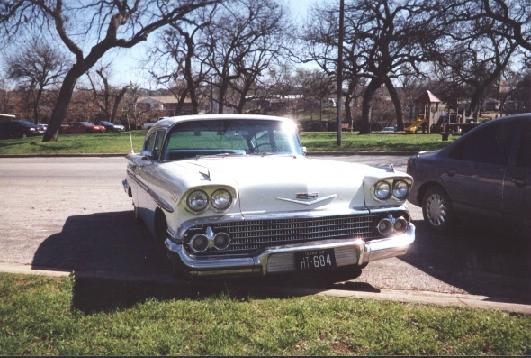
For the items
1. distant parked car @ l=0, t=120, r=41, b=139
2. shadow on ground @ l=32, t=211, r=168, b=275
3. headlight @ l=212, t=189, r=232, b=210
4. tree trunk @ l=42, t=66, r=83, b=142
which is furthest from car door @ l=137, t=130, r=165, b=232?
distant parked car @ l=0, t=120, r=41, b=139

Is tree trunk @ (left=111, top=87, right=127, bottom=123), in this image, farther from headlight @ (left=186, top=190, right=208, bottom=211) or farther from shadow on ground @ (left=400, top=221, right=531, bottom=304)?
headlight @ (left=186, top=190, right=208, bottom=211)

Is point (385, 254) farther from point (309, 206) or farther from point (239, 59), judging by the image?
point (239, 59)

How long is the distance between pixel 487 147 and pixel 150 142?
13.7 feet

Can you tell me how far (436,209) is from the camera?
21.3 ft

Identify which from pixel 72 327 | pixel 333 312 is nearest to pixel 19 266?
pixel 72 327

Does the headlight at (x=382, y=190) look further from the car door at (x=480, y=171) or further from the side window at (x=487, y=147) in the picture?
the side window at (x=487, y=147)

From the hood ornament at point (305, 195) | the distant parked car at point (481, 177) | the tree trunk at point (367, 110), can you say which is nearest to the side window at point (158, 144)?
the hood ornament at point (305, 195)

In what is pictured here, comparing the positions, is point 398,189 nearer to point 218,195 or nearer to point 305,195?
point 305,195

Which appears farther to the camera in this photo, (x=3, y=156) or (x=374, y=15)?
(x=374, y=15)

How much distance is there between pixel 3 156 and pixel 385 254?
68.3 ft

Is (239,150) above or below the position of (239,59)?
below

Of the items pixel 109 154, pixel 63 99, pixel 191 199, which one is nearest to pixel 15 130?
pixel 63 99

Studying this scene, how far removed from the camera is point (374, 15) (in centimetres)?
3522

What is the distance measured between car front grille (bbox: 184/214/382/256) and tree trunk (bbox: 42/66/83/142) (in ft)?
76.2
